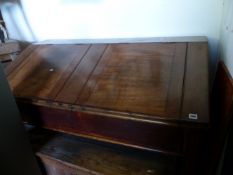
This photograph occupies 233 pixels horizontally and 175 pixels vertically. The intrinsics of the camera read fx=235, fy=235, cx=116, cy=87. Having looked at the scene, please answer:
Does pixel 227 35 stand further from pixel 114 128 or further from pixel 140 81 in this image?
pixel 114 128

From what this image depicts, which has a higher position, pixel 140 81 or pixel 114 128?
pixel 140 81

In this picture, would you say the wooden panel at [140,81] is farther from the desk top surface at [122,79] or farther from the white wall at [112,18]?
the white wall at [112,18]

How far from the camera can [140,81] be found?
0.91 meters

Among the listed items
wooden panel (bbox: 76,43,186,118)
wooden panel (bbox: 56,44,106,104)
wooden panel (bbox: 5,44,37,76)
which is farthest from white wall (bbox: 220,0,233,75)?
wooden panel (bbox: 5,44,37,76)

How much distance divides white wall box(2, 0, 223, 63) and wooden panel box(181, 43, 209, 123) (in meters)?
0.17

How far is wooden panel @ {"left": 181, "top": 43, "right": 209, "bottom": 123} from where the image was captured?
73 cm

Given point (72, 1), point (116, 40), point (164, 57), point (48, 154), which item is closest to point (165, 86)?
point (164, 57)

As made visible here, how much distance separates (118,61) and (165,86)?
278 mm

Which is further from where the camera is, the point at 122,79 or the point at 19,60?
the point at 19,60

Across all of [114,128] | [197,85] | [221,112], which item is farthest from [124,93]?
[221,112]

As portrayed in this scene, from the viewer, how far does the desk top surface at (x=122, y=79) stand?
786 mm

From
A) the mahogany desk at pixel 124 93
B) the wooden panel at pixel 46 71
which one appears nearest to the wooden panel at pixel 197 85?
the mahogany desk at pixel 124 93

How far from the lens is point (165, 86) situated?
0.85 meters

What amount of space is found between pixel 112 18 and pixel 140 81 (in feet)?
1.65
